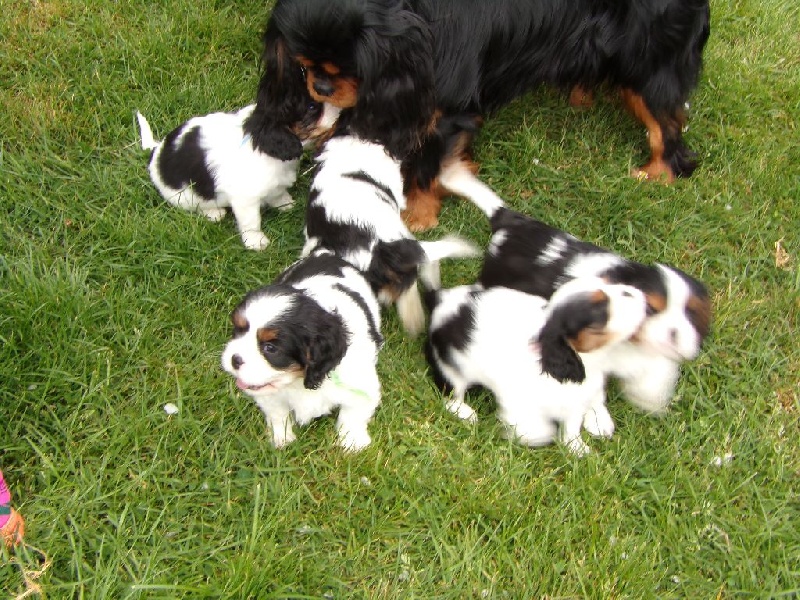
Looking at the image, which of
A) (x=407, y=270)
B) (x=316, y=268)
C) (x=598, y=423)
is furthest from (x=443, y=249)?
(x=598, y=423)

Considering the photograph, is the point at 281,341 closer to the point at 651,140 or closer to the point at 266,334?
the point at 266,334

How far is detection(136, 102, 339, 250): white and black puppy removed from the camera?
326 centimetres

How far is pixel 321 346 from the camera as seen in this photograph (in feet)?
7.74

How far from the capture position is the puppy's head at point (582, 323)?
240cm

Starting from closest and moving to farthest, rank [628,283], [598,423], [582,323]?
1. [582,323]
2. [628,283]
3. [598,423]

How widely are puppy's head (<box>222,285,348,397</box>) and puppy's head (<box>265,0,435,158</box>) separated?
40.7 inches

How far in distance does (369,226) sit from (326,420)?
0.77m

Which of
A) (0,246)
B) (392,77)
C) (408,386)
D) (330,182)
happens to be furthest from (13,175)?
(408,386)

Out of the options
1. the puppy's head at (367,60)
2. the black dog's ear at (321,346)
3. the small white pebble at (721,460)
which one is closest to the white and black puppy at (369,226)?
the puppy's head at (367,60)

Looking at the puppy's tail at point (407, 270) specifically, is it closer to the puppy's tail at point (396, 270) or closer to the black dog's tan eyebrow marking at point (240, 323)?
the puppy's tail at point (396, 270)

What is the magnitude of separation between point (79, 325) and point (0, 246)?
640mm

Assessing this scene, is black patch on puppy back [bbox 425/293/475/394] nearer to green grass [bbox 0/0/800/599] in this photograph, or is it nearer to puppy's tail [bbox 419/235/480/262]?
green grass [bbox 0/0/800/599]

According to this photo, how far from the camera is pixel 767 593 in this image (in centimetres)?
247

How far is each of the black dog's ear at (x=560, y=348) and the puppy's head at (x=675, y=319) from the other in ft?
0.96
